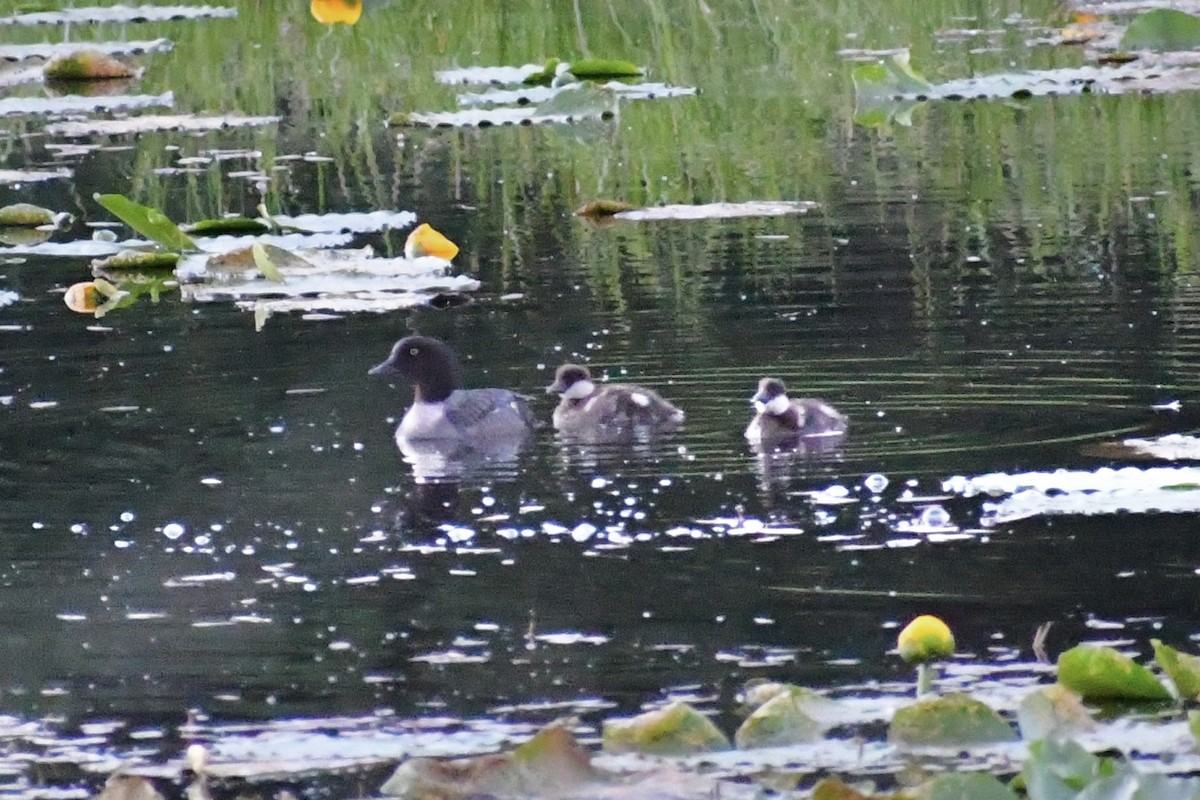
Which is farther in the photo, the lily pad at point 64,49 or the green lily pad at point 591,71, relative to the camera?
the lily pad at point 64,49

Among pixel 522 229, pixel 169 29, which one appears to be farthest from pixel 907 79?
pixel 169 29

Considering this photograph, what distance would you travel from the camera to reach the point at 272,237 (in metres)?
10.3

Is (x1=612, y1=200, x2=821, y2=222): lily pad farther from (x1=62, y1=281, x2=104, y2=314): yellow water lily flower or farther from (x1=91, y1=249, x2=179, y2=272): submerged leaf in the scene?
(x1=62, y1=281, x2=104, y2=314): yellow water lily flower

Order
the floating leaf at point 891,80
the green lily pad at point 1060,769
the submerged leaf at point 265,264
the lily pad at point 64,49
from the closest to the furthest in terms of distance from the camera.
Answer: the green lily pad at point 1060,769, the submerged leaf at point 265,264, the floating leaf at point 891,80, the lily pad at point 64,49

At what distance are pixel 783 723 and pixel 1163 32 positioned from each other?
35.4 ft

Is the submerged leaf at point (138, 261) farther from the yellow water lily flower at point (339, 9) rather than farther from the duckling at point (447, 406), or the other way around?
the duckling at point (447, 406)

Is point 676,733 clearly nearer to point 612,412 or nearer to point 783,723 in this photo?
point 783,723

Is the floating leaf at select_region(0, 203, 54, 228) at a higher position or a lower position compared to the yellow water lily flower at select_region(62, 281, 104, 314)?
higher

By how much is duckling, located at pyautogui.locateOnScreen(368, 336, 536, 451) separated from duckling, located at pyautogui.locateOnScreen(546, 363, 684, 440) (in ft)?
0.50

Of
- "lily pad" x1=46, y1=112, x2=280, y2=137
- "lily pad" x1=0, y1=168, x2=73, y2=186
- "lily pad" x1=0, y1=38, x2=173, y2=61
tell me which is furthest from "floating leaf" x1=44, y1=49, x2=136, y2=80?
"lily pad" x1=0, y1=168, x2=73, y2=186

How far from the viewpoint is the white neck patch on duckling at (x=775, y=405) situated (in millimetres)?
6895

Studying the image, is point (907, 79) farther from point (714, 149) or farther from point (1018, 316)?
point (1018, 316)

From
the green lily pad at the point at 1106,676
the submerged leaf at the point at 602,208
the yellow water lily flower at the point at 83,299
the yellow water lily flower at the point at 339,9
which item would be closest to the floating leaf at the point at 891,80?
the submerged leaf at the point at 602,208

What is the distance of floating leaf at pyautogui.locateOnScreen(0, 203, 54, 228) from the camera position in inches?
430
